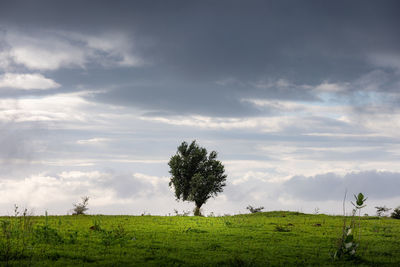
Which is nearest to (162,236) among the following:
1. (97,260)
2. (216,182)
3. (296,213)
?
(97,260)

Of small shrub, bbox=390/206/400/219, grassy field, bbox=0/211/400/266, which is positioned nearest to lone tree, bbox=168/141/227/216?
small shrub, bbox=390/206/400/219

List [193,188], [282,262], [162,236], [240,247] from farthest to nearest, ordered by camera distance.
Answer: [193,188] < [162,236] < [240,247] < [282,262]

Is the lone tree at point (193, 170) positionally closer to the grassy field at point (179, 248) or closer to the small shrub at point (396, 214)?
the small shrub at point (396, 214)

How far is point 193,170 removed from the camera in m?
62.7

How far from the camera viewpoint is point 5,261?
1612 centimetres

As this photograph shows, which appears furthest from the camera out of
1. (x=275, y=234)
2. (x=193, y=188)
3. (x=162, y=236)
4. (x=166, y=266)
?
(x=193, y=188)

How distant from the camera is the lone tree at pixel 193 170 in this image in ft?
203

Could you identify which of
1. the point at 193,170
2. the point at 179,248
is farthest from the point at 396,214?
the point at 179,248

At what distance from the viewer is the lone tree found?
61.8 meters

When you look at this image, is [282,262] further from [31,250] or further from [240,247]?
[31,250]

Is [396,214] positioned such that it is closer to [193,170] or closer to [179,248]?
[193,170]

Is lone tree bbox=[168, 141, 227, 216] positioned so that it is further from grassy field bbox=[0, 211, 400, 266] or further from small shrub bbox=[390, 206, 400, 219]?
grassy field bbox=[0, 211, 400, 266]

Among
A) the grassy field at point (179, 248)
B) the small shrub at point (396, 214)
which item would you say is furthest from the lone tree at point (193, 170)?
the grassy field at point (179, 248)

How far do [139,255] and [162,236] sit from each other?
22.3 ft
